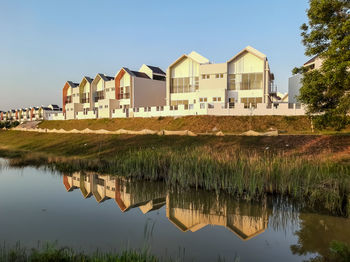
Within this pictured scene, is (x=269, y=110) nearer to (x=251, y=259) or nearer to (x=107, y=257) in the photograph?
(x=251, y=259)

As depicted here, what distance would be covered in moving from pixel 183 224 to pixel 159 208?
1.85m

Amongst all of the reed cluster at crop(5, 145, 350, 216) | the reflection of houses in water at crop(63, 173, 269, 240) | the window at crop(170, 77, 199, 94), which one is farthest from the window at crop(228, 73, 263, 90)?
the reflection of houses in water at crop(63, 173, 269, 240)

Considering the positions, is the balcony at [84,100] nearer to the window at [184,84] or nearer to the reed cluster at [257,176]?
the window at [184,84]

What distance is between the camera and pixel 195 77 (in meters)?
42.2

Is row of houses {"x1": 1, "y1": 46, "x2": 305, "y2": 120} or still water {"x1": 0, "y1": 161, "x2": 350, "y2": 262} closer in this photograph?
still water {"x1": 0, "y1": 161, "x2": 350, "y2": 262}

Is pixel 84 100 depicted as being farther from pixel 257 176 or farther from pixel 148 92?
pixel 257 176

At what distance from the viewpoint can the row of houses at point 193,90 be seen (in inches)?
1362

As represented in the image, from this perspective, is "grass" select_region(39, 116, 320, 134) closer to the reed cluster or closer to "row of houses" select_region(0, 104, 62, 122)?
the reed cluster

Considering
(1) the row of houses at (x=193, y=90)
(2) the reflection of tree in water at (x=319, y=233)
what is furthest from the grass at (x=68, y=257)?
(1) the row of houses at (x=193, y=90)

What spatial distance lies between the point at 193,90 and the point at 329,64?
28.6m

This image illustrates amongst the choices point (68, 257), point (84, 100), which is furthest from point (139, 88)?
point (68, 257)

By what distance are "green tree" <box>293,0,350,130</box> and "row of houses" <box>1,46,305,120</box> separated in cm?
1502

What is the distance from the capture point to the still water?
7.03 meters

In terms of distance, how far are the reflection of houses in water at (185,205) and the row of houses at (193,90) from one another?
74.4 feet
